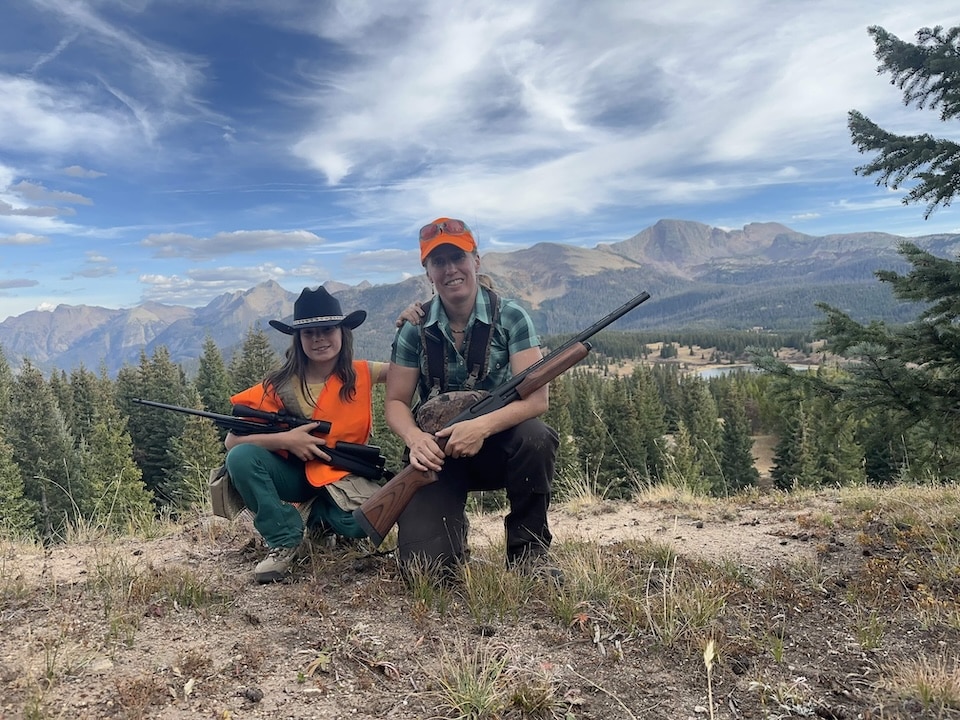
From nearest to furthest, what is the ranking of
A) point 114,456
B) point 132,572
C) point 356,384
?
point 132,572 < point 356,384 < point 114,456

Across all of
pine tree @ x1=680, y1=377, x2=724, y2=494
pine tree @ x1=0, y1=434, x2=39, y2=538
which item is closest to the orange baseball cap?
pine tree @ x1=0, y1=434, x2=39, y2=538

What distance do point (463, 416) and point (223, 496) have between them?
2.07 m

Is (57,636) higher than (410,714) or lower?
higher

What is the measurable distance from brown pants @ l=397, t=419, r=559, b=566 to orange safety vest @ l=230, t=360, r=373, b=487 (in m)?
0.84

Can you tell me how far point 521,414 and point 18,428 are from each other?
40628 millimetres

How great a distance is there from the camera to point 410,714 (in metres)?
2.63

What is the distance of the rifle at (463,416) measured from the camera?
3973mm

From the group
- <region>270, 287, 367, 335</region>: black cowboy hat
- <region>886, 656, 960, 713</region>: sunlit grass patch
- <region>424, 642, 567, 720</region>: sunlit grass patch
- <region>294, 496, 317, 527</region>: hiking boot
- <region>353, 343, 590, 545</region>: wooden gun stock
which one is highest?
<region>270, 287, 367, 335</region>: black cowboy hat

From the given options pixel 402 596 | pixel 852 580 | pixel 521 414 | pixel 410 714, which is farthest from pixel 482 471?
pixel 852 580

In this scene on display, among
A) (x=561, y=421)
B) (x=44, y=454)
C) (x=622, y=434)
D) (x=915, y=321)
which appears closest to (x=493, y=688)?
(x=915, y=321)

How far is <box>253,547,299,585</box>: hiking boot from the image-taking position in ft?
13.8

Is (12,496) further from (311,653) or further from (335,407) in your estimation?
(311,653)

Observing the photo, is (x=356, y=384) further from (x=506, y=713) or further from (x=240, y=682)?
(x=506, y=713)

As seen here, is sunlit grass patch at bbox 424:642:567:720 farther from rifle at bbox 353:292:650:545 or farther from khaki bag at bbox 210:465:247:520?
khaki bag at bbox 210:465:247:520
